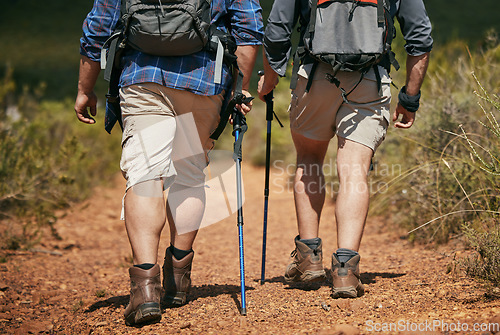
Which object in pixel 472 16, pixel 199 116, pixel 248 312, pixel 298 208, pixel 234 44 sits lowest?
pixel 248 312

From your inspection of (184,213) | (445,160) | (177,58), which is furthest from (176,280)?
(445,160)

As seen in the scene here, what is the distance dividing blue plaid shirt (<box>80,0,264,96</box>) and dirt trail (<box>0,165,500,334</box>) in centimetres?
113

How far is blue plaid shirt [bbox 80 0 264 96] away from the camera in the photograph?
2.94 meters

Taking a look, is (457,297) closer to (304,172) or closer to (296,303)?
(296,303)

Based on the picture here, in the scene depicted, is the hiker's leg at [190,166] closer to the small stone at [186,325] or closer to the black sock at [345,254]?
the small stone at [186,325]

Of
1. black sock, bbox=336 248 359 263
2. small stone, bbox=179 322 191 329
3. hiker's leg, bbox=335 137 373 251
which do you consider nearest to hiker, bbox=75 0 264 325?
small stone, bbox=179 322 191 329

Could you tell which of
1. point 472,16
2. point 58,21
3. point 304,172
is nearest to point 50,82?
point 58,21

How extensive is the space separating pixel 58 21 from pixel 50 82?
5310 mm

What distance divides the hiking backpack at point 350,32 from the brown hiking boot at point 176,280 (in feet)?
3.99

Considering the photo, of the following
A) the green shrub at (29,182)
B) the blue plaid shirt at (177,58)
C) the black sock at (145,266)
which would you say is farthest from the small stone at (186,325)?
the green shrub at (29,182)

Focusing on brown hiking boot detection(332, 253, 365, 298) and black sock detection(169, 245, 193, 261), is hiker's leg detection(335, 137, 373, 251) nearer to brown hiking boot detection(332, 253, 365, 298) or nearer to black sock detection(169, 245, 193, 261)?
brown hiking boot detection(332, 253, 365, 298)

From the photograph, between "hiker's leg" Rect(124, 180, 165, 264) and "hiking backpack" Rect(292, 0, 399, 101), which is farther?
"hiking backpack" Rect(292, 0, 399, 101)

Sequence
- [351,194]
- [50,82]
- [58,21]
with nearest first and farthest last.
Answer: [351,194]
[50,82]
[58,21]

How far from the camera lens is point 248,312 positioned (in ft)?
9.88
